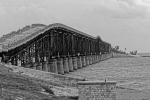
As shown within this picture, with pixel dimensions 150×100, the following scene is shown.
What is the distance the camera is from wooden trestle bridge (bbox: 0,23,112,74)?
167ft

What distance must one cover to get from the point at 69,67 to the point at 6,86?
66.2 meters

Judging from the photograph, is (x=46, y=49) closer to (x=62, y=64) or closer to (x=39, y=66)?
(x=39, y=66)

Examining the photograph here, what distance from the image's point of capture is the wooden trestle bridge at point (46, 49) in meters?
51.0

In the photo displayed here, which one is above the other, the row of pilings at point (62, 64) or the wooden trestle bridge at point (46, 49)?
the wooden trestle bridge at point (46, 49)

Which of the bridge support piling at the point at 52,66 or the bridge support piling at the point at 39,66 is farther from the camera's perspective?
the bridge support piling at the point at 52,66

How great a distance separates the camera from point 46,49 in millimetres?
65562

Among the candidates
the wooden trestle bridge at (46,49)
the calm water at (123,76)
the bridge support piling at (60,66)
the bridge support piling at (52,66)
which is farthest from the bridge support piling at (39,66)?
the bridge support piling at (60,66)

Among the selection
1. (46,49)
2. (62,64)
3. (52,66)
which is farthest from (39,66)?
(62,64)

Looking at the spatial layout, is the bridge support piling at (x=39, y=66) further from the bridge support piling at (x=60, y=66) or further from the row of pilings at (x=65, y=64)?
the bridge support piling at (x=60, y=66)

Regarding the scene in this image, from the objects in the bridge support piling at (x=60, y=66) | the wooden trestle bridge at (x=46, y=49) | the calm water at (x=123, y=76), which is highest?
the wooden trestle bridge at (x=46, y=49)

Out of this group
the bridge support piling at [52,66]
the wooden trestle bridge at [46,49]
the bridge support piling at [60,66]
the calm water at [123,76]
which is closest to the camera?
the wooden trestle bridge at [46,49]

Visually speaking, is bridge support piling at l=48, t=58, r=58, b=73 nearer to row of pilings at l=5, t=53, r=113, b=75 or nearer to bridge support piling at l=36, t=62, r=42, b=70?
row of pilings at l=5, t=53, r=113, b=75

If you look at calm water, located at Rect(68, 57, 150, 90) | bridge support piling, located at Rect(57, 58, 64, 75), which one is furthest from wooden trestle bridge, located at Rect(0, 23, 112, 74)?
calm water, located at Rect(68, 57, 150, 90)

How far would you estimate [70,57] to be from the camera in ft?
288
